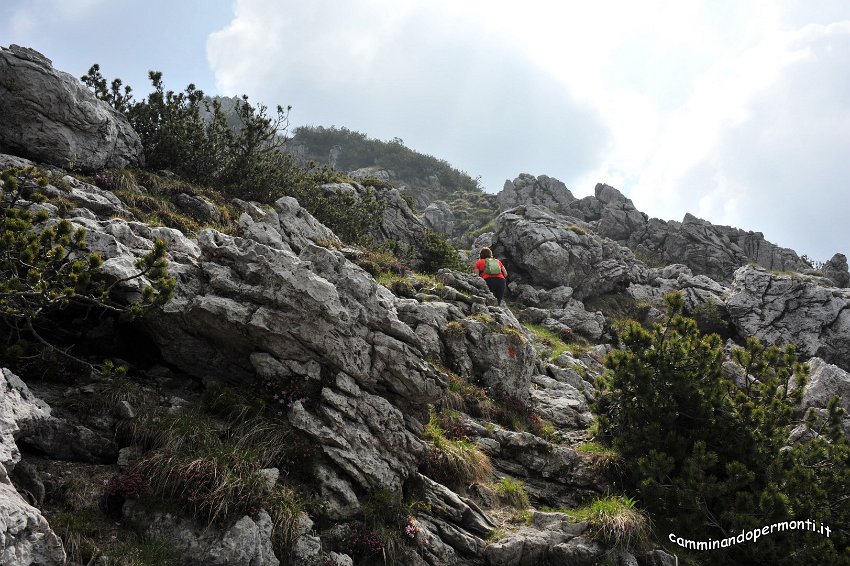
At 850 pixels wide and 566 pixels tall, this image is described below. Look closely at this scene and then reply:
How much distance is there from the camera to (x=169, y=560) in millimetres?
6547

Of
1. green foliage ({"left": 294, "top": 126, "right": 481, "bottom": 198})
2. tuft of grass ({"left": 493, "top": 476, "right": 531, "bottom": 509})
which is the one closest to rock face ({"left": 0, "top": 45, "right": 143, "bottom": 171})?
tuft of grass ({"left": 493, "top": 476, "right": 531, "bottom": 509})

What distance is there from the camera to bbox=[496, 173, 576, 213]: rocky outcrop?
2840 inches

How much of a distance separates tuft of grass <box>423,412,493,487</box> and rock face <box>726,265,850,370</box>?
82.2 feet

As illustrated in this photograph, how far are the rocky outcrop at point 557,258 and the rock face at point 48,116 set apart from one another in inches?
974

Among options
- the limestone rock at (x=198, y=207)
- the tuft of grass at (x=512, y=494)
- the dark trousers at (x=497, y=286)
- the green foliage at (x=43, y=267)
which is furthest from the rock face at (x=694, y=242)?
the green foliage at (x=43, y=267)

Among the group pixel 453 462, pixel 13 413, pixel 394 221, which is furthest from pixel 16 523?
pixel 394 221

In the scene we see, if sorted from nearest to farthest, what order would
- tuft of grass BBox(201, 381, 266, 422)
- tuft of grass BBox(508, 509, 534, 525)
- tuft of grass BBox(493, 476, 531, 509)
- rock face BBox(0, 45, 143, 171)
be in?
1. tuft of grass BBox(201, 381, 266, 422)
2. tuft of grass BBox(508, 509, 534, 525)
3. tuft of grass BBox(493, 476, 531, 509)
4. rock face BBox(0, 45, 143, 171)

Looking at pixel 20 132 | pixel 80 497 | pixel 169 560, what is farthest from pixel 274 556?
pixel 20 132

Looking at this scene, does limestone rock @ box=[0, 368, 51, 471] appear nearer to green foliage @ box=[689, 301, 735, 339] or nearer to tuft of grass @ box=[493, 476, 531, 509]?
tuft of grass @ box=[493, 476, 531, 509]

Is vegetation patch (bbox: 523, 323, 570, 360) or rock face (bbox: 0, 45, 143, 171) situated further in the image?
vegetation patch (bbox: 523, 323, 570, 360)

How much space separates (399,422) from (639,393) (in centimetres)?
564

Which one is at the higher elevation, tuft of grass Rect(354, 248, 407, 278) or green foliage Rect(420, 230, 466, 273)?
green foliage Rect(420, 230, 466, 273)

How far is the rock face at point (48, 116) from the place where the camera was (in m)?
14.5

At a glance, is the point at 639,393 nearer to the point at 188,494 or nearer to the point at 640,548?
the point at 640,548
